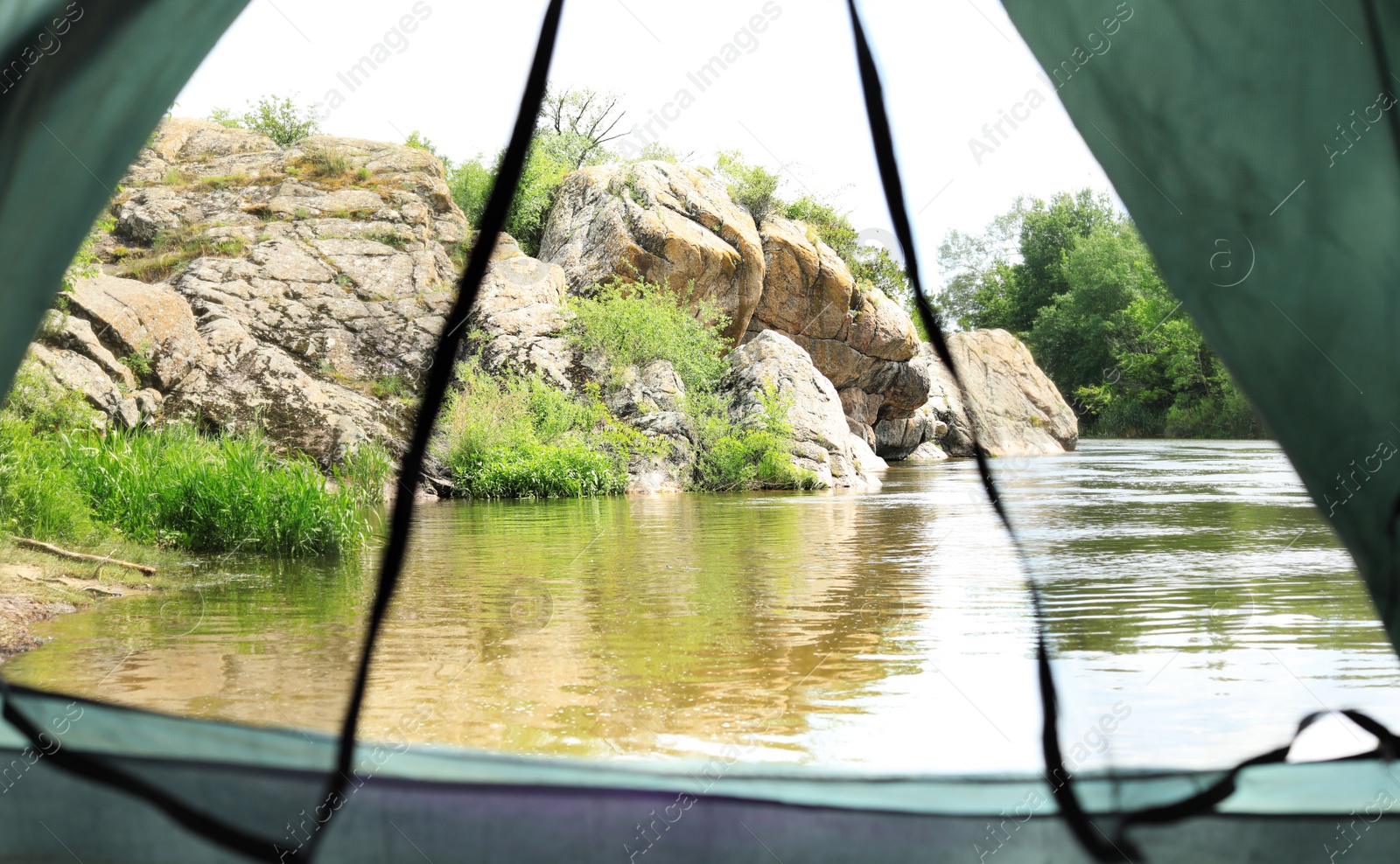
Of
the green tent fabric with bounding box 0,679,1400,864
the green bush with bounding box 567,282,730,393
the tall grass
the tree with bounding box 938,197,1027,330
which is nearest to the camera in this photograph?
the green tent fabric with bounding box 0,679,1400,864

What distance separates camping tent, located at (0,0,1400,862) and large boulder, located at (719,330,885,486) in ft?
39.8

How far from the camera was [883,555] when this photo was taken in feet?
21.7

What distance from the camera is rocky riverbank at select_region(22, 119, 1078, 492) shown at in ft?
41.3

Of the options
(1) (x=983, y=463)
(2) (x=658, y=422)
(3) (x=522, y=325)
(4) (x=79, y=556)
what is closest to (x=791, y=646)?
(1) (x=983, y=463)

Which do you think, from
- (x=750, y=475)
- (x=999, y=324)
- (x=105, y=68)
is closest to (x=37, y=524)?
(x=105, y=68)

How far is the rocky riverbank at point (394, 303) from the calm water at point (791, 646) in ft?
20.5

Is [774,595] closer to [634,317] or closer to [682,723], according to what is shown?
[682,723]

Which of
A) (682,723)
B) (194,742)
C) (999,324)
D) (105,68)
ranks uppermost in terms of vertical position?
(999,324)

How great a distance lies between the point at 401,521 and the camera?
1.56 meters

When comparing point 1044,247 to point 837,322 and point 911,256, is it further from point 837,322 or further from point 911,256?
point 911,256

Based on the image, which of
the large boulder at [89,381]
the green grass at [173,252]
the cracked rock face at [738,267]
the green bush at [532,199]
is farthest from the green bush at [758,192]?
the large boulder at [89,381]

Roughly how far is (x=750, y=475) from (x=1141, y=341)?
14200 millimetres

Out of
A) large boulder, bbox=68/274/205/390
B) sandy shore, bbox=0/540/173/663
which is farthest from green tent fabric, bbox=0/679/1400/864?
large boulder, bbox=68/274/205/390

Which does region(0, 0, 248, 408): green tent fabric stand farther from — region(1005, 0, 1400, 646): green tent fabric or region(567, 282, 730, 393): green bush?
region(567, 282, 730, 393): green bush
